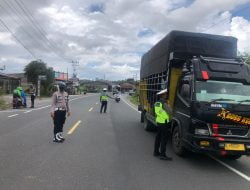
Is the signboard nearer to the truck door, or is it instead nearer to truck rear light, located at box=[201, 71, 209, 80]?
the truck door

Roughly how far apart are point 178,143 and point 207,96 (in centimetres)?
150

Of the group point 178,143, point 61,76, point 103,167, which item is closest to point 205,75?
point 178,143

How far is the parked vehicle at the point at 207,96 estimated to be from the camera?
8.25 metres

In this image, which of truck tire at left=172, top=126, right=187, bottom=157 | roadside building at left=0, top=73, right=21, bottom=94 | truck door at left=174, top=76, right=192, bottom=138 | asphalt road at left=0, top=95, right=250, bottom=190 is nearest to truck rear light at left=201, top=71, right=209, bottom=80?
truck door at left=174, top=76, right=192, bottom=138

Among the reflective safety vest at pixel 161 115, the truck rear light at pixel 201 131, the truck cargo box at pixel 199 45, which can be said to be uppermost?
the truck cargo box at pixel 199 45

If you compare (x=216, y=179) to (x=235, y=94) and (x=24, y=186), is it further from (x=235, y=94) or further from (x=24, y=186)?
(x=24, y=186)

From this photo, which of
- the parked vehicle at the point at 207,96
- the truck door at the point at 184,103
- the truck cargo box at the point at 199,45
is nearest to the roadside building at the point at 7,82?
the truck cargo box at the point at 199,45

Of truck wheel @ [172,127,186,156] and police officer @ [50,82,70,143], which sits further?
police officer @ [50,82,70,143]

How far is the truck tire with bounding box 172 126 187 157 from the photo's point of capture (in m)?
9.21

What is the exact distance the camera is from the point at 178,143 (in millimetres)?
9469

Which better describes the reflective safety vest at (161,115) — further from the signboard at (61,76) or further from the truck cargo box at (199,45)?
the signboard at (61,76)

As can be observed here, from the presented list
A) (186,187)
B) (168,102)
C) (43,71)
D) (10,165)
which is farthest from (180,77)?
(43,71)

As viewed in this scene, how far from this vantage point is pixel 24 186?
629 cm

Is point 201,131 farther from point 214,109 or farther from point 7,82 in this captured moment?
point 7,82
